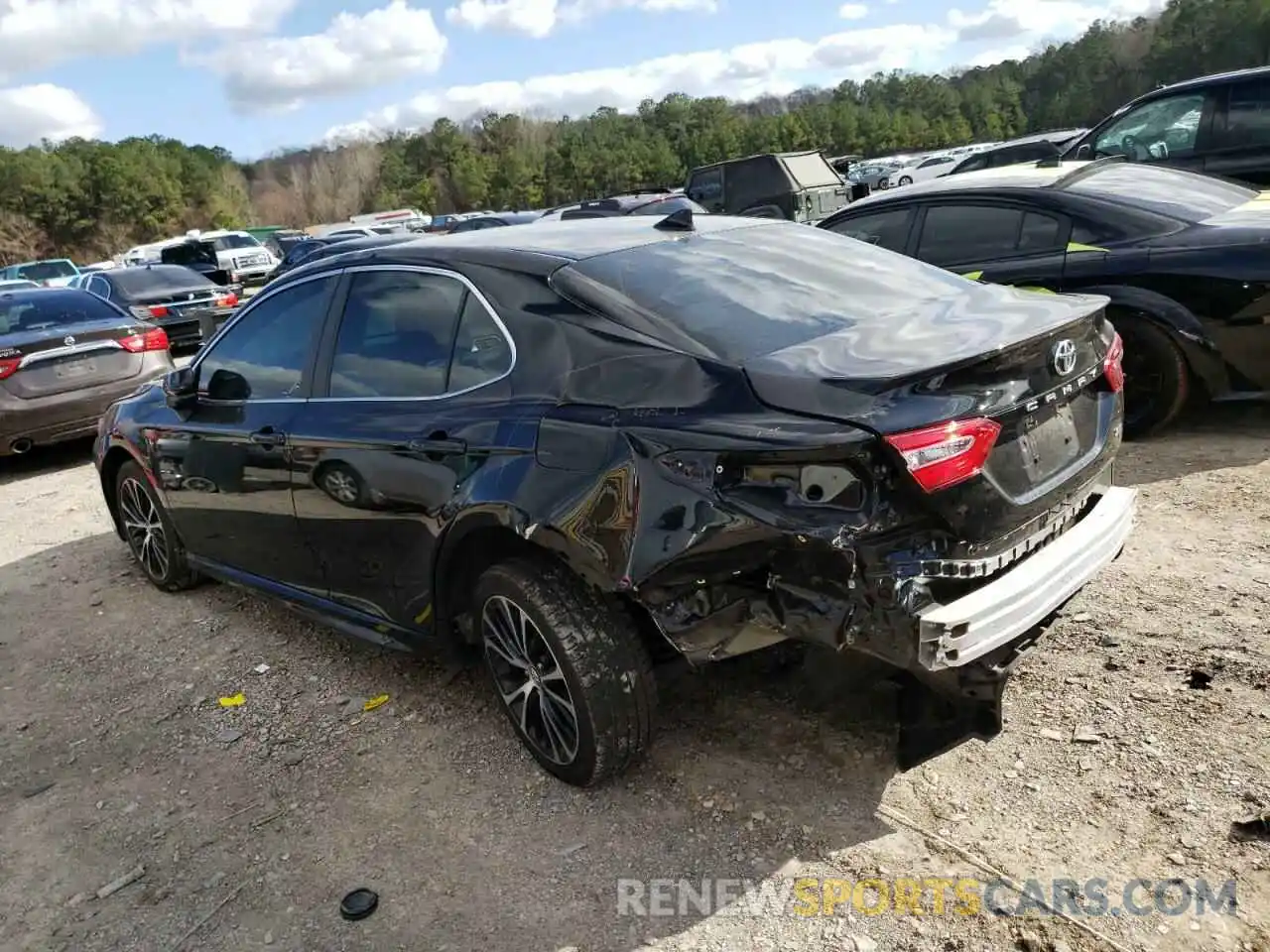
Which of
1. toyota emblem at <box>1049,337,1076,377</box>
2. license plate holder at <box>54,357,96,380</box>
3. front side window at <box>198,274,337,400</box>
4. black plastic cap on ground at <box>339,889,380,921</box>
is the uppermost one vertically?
front side window at <box>198,274,337,400</box>

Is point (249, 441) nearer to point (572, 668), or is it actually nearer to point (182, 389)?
point (182, 389)

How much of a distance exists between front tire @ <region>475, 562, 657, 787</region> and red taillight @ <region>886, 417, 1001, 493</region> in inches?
38.5

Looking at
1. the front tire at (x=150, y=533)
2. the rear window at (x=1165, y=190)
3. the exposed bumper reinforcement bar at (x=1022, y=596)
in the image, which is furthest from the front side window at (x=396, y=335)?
the rear window at (x=1165, y=190)

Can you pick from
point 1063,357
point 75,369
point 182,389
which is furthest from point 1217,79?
point 75,369

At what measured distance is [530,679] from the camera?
313 cm

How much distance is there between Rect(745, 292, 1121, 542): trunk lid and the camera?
243 centimetres

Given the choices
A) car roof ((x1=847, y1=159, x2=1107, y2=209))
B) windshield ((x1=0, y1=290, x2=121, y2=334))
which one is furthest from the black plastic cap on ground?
windshield ((x1=0, y1=290, x2=121, y2=334))

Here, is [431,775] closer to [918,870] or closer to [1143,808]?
[918,870]

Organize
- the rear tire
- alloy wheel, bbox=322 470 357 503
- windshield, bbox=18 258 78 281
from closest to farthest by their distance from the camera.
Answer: alloy wheel, bbox=322 470 357 503 < the rear tire < windshield, bbox=18 258 78 281

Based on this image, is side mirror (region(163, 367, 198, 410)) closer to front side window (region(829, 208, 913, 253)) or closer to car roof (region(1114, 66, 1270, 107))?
front side window (region(829, 208, 913, 253))

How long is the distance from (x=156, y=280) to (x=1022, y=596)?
583 inches

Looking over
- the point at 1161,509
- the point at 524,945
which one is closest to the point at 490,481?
the point at 524,945

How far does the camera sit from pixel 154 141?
74.5 metres

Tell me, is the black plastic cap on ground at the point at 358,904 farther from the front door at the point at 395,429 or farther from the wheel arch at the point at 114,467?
the wheel arch at the point at 114,467
